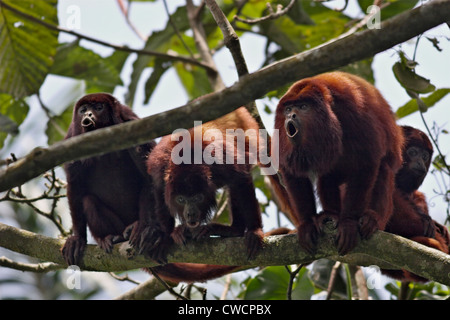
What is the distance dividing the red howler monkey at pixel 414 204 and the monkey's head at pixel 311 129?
38.8 inches

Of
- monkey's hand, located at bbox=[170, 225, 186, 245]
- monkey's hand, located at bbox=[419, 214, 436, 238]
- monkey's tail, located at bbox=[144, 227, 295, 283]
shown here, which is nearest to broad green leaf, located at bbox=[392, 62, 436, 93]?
monkey's hand, located at bbox=[419, 214, 436, 238]

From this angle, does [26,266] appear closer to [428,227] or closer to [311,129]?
[311,129]

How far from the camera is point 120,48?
6234 millimetres

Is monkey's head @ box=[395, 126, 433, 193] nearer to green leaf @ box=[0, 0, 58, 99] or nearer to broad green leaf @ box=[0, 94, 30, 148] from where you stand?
green leaf @ box=[0, 0, 58, 99]

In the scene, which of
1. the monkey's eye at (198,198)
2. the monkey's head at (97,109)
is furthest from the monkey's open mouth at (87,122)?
the monkey's eye at (198,198)

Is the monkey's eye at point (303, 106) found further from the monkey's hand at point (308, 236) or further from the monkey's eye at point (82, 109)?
the monkey's eye at point (82, 109)

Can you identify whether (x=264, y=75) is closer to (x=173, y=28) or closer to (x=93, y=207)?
(x=93, y=207)

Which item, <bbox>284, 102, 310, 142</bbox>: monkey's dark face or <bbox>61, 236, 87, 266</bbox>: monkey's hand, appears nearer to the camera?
<bbox>284, 102, 310, 142</bbox>: monkey's dark face

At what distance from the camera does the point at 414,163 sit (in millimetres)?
5273

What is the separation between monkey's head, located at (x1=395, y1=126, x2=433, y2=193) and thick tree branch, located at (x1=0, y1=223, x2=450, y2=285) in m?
1.16

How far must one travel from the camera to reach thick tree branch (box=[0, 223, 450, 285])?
3684mm

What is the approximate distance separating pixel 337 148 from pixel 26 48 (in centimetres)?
379
